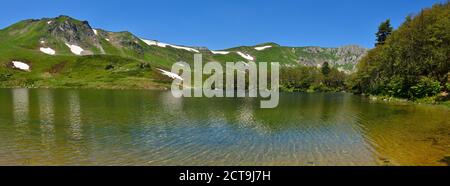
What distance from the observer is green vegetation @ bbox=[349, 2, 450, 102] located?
81.2m

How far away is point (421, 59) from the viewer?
8712 cm

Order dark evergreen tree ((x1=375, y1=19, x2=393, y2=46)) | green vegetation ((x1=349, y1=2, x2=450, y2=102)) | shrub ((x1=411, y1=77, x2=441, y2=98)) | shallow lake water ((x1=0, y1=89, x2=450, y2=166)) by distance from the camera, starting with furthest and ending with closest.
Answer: dark evergreen tree ((x1=375, y1=19, x2=393, y2=46)) → shrub ((x1=411, y1=77, x2=441, y2=98)) → green vegetation ((x1=349, y1=2, x2=450, y2=102)) → shallow lake water ((x1=0, y1=89, x2=450, y2=166))

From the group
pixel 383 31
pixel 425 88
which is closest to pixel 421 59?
pixel 425 88

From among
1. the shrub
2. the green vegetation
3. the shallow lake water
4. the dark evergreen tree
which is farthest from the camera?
the dark evergreen tree

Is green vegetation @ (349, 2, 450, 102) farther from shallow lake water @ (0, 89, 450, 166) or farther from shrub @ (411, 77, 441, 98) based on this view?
shallow lake water @ (0, 89, 450, 166)

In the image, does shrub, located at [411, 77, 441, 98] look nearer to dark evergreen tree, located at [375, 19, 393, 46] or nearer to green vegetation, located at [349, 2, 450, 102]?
green vegetation, located at [349, 2, 450, 102]

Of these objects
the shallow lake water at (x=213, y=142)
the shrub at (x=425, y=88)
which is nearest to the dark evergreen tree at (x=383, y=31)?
the shrub at (x=425, y=88)

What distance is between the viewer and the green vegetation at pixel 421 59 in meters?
81.2

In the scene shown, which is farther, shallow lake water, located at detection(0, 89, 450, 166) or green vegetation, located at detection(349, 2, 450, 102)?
green vegetation, located at detection(349, 2, 450, 102)

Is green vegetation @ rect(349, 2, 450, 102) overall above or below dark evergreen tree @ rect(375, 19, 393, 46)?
below

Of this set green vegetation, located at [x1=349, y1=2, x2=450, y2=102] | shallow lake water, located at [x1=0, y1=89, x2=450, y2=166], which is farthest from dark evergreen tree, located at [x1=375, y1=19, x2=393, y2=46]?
shallow lake water, located at [x1=0, y1=89, x2=450, y2=166]

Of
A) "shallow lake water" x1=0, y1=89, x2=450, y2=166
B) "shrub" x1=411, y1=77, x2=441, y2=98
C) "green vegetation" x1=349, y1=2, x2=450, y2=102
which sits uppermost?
"green vegetation" x1=349, y1=2, x2=450, y2=102

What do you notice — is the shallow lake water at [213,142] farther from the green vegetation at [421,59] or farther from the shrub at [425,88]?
the green vegetation at [421,59]
